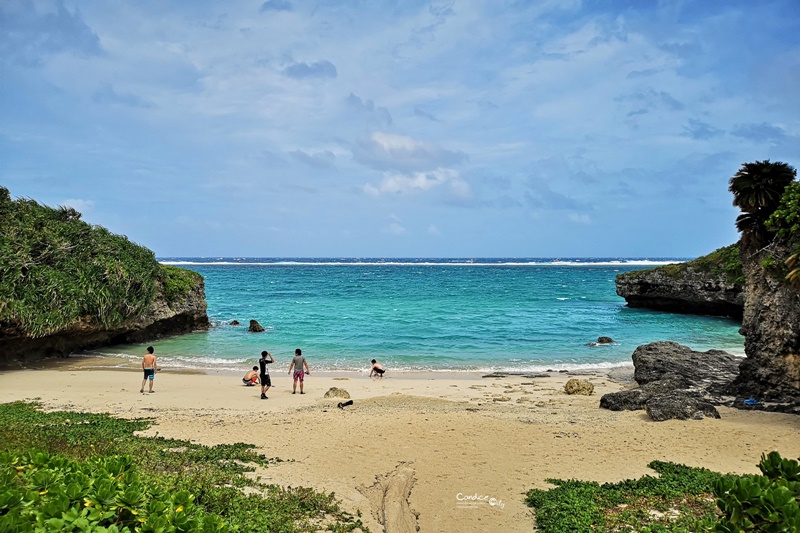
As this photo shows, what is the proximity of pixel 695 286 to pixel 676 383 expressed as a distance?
2826 cm

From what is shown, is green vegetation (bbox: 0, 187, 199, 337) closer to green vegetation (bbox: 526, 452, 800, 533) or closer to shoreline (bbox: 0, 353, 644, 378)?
shoreline (bbox: 0, 353, 644, 378)

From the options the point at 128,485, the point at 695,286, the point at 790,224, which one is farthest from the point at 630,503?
the point at 695,286

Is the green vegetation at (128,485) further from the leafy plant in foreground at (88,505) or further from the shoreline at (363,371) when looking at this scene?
the shoreline at (363,371)

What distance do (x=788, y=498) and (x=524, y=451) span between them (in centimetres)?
661

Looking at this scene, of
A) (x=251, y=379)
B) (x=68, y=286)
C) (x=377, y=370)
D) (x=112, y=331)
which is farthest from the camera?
(x=112, y=331)

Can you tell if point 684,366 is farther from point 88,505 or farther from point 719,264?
point 719,264

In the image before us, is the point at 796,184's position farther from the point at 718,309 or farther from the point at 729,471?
the point at 718,309

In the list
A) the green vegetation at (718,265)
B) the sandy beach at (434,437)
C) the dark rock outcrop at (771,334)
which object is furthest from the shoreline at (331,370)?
the green vegetation at (718,265)

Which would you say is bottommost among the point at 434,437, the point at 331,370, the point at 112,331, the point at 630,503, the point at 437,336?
the point at 331,370

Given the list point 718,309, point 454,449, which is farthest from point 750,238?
point 718,309

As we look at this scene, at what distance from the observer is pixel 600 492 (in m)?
8.13

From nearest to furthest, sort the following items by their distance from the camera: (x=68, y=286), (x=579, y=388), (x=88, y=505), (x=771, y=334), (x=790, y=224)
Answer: (x=88, y=505)
(x=790, y=224)
(x=771, y=334)
(x=579, y=388)
(x=68, y=286)

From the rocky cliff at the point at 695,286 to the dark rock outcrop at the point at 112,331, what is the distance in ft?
115

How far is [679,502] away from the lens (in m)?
7.64
